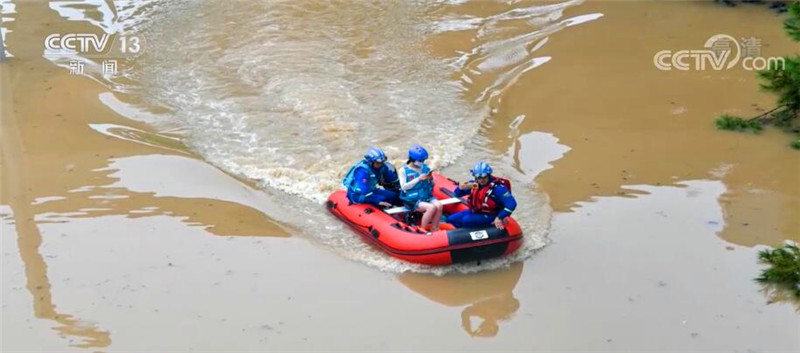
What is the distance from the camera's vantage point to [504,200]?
9328 mm

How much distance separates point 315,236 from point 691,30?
9179 millimetres

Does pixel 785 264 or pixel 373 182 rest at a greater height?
pixel 785 264

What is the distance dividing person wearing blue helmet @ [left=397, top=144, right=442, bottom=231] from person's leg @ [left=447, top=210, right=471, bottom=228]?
132mm

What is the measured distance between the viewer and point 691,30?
16.1 metres

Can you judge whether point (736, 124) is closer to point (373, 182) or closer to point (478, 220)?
point (478, 220)

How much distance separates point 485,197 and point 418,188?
839mm

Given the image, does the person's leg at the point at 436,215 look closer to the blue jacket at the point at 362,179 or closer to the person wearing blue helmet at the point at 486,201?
the person wearing blue helmet at the point at 486,201

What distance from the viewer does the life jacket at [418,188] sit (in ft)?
32.6

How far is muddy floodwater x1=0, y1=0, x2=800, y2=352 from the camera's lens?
27.0 ft

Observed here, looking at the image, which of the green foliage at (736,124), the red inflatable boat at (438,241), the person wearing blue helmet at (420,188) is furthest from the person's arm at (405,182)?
the green foliage at (736,124)

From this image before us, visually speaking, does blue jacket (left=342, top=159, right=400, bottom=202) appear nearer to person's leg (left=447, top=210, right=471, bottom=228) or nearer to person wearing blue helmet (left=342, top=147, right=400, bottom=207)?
person wearing blue helmet (left=342, top=147, right=400, bottom=207)

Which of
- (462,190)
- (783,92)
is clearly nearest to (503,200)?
(462,190)

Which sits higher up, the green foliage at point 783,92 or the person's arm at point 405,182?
the green foliage at point 783,92

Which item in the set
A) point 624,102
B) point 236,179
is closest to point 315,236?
point 236,179
